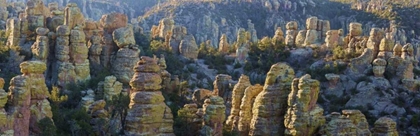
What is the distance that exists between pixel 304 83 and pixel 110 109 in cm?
1041

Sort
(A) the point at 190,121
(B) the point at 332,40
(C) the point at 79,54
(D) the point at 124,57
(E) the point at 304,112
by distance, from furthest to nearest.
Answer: (B) the point at 332,40, (D) the point at 124,57, (C) the point at 79,54, (A) the point at 190,121, (E) the point at 304,112

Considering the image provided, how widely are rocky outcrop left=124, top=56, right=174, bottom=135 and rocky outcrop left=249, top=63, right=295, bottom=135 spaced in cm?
405

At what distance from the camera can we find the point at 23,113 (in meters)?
23.6

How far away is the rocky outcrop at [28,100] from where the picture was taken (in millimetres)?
23438

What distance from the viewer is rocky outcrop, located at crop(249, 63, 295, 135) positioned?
25797 millimetres

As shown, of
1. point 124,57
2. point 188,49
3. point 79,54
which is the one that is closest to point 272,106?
point 124,57

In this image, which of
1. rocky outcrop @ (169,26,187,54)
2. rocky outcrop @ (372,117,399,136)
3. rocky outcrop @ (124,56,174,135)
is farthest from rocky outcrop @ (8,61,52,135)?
rocky outcrop @ (169,26,187,54)

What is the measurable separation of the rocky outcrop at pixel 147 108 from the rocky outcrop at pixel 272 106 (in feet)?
13.3

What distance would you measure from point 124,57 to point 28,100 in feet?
49.9

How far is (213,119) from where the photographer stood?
83.8 feet

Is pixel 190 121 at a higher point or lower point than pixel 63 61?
lower

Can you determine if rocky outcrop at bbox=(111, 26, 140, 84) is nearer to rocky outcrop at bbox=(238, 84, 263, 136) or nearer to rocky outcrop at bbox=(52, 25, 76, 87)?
rocky outcrop at bbox=(52, 25, 76, 87)

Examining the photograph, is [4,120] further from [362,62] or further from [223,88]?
[362,62]

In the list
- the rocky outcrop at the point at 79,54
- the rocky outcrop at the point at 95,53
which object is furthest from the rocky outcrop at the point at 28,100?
the rocky outcrop at the point at 95,53
